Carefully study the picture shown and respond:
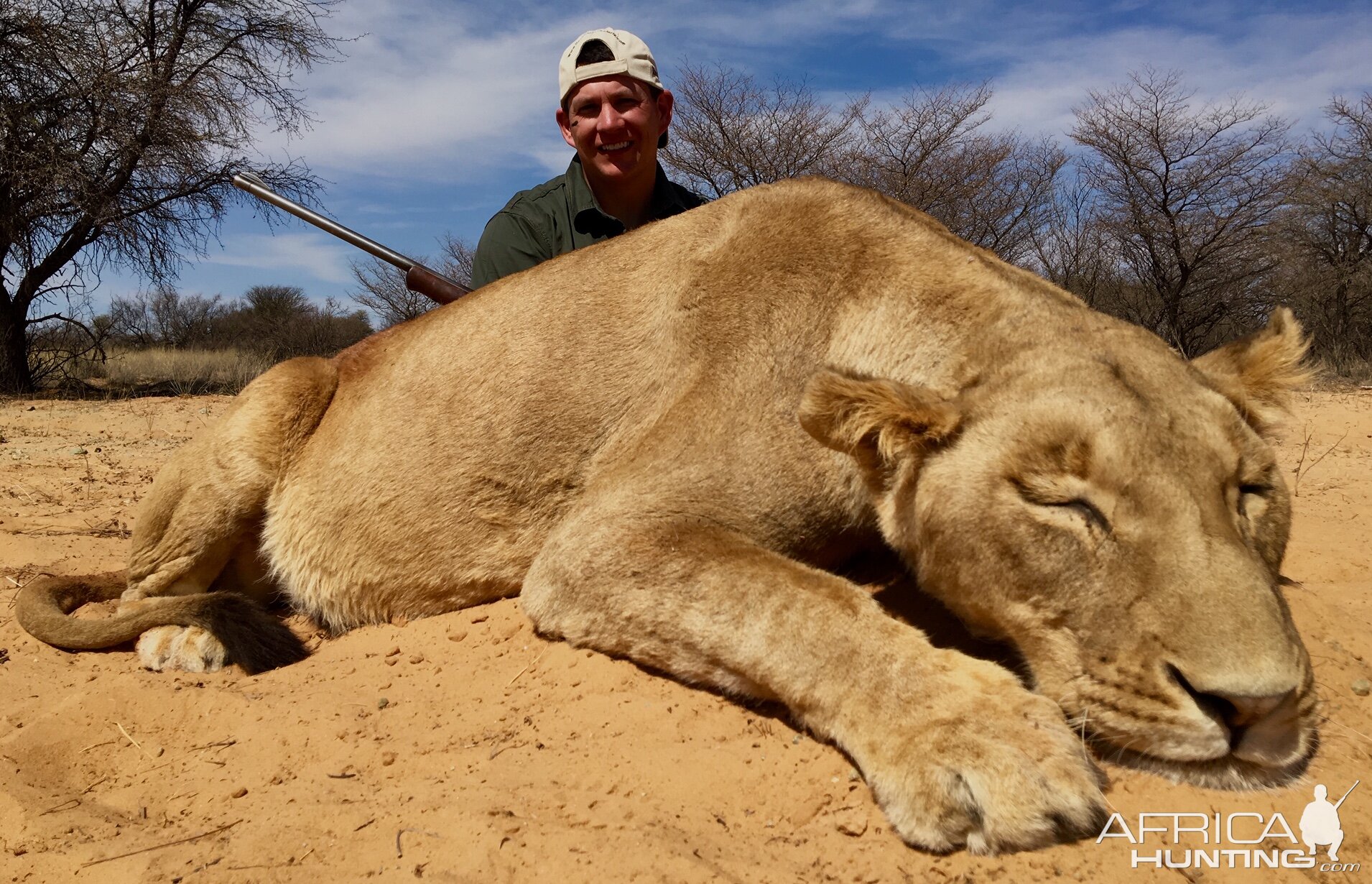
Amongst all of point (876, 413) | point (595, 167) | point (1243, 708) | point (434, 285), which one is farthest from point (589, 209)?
point (1243, 708)

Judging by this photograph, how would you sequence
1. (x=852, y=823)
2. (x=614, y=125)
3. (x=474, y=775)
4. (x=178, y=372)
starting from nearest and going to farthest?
(x=852, y=823), (x=474, y=775), (x=614, y=125), (x=178, y=372)

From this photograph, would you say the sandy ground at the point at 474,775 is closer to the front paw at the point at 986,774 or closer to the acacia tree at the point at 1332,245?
the front paw at the point at 986,774

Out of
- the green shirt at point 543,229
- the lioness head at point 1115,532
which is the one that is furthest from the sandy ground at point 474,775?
the green shirt at point 543,229

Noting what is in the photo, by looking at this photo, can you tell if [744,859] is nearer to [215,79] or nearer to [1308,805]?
[1308,805]

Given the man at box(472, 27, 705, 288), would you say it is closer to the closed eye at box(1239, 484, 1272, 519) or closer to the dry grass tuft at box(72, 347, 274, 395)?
the closed eye at box(1239, 484, 1272, 519)

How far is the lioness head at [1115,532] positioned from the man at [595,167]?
13.5ft

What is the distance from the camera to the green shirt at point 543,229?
6.56 metres

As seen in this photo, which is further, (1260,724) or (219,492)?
(219,492)

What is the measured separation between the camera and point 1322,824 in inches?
88.0

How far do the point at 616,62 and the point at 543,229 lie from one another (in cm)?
123

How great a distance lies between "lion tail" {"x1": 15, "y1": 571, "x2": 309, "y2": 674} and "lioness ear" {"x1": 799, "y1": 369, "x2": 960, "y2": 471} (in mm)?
2700

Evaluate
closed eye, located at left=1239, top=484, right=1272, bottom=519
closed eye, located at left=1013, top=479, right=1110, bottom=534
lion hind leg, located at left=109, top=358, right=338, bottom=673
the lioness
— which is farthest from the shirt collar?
closed eye, located at left=1239, top=484, right=1272, bottom=519

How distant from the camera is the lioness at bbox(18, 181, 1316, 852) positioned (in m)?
2.29

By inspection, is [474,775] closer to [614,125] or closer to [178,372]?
[614,125]
